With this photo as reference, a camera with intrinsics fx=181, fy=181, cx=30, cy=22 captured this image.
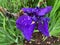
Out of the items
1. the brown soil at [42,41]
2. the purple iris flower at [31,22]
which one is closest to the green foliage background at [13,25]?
the brown soil at [42,41]

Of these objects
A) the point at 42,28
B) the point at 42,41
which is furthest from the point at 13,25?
the point at 42,28

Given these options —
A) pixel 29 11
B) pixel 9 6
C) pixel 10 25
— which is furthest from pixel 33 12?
pixel 9 6

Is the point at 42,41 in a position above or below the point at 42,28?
below

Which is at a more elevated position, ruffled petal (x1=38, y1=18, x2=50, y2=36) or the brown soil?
ruffled petal (x1=38, y1=18, x2=50, y2=36)

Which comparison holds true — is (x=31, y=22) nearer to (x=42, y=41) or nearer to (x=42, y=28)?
(x=42, y=28)

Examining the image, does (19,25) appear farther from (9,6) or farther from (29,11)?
(9,6)

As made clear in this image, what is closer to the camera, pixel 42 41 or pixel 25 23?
pixel 25 23

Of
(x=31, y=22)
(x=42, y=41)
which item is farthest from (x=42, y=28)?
(x=42, y=41)

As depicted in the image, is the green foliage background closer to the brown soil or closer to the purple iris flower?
the brown soil

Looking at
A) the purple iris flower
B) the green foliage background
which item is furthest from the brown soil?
the purple iris flower

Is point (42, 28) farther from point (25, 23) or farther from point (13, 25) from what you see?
point (13, 25)
